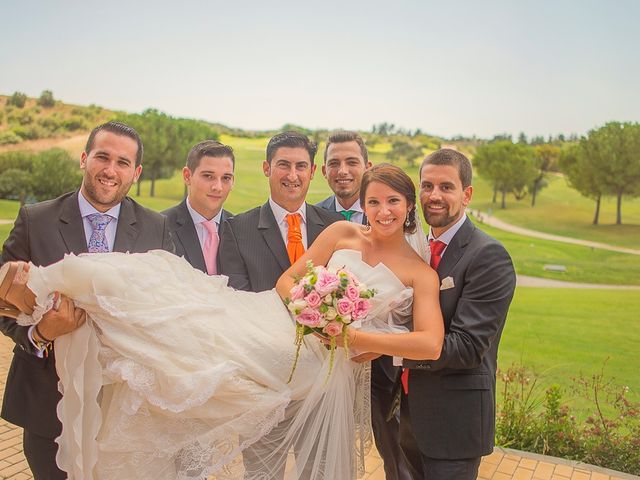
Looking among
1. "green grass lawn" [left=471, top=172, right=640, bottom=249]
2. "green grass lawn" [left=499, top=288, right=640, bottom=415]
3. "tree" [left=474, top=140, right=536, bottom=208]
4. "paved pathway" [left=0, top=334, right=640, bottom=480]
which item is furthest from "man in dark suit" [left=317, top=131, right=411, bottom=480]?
"tree" [left=474, top=140, right=536, bottom=208]

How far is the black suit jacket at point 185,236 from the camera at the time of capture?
14.9 ft

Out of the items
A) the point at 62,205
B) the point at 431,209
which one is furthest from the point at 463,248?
the point at 62,205

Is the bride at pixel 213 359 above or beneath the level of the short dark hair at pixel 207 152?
beneath

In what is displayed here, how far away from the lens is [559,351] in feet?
38.0

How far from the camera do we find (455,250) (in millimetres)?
3094

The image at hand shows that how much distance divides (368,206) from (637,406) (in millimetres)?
5395

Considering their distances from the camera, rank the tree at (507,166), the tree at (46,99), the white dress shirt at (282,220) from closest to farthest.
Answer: the white dress shirt at (282,220) → the tree at (46,99) → the tree at (507,166)

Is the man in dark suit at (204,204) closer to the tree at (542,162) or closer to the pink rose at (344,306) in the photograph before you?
the pink rose at (344,306)

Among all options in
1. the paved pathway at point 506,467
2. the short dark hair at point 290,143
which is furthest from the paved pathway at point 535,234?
the short dark hair at point 290,143

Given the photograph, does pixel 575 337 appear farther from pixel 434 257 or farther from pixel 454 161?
pixel 454 161

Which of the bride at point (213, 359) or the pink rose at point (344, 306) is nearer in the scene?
the pink rose at point (344, 306)

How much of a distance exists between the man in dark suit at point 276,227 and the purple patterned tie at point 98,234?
89cm

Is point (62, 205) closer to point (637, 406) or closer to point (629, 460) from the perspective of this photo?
point (629, 460)

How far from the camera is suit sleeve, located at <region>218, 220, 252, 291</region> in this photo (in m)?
3.83
